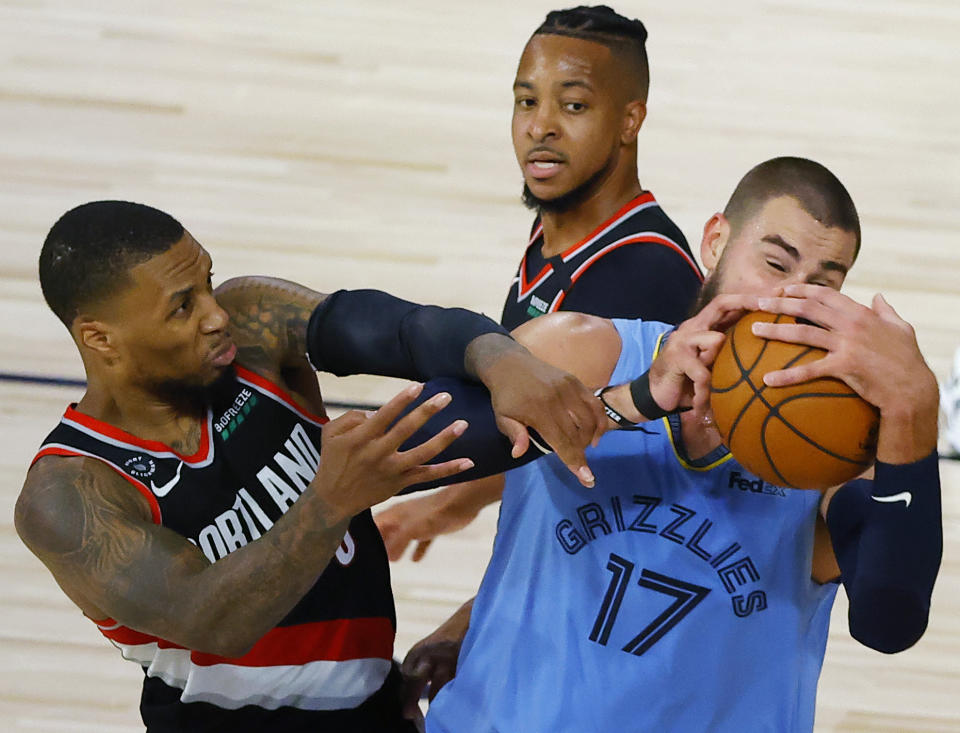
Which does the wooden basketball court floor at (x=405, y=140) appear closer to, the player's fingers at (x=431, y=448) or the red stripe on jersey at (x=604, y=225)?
the red stripe on jersey at (x=604, y=225)

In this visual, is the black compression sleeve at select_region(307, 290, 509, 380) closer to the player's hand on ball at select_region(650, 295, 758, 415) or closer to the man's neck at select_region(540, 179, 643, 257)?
the player's hand on ball at select_region(650, 295, 758, 415)

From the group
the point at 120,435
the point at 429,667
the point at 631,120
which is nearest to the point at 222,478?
the point at 120,435

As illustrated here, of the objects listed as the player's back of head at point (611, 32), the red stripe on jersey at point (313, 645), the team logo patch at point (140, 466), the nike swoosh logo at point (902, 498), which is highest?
the player's back of head at point (611, 32)

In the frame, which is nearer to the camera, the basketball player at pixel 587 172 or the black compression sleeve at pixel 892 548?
the black compression sleeve at pixel 892 548

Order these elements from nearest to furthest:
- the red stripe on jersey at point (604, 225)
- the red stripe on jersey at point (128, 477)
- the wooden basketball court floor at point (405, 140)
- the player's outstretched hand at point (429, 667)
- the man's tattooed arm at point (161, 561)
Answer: the man's tattooed arm at point (161, 561) → the red stripe on jersey at point (128, 477) → the player's outstretched hand at point (429, 667) → the red stripe on jersey at point (604, 225) → the wooden basketball court floor at point (405, 140)

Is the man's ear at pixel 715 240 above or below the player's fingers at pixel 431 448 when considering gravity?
above

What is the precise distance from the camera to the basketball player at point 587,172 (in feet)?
9.61

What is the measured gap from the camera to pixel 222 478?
2.23 m

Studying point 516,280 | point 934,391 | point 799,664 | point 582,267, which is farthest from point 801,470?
point 516,280

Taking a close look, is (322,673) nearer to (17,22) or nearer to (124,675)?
(124,675)

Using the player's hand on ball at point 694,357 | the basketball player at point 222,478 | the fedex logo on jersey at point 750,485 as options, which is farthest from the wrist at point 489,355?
the fedex logo on jersey at point 750,485

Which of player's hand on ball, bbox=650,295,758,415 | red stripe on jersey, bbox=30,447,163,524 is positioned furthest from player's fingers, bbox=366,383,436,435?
red stripe on jersey, bbox=30,447,163,524

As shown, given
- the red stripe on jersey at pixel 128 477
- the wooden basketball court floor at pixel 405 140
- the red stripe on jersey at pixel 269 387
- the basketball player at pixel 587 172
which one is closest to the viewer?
the red stripe on jersey at pixel 128 477

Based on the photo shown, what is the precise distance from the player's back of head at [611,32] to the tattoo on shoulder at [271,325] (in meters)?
1.15
